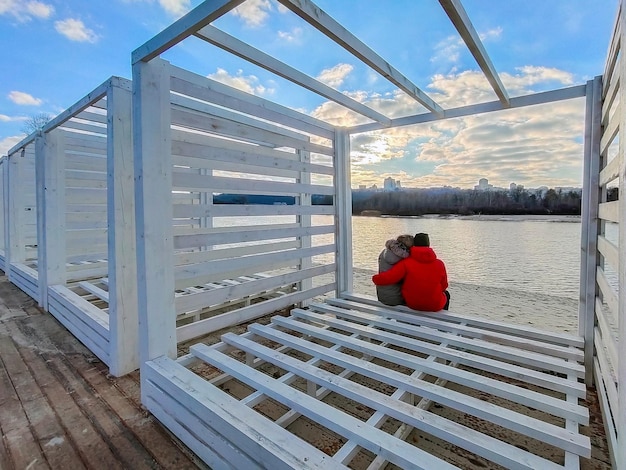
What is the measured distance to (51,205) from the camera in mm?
3188

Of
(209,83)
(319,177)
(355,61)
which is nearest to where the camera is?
(355,61)

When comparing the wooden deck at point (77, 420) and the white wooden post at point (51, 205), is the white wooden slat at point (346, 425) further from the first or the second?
the white wooden post at point (51, 205)

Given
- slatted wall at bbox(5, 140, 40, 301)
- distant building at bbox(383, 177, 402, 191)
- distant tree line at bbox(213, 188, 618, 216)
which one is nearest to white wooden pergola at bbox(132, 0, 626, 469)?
distant tree line at bbox(213, 188, 618, 216)

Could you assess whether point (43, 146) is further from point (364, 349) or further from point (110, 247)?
point (364, 349)

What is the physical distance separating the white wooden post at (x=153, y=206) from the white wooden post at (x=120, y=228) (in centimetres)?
48

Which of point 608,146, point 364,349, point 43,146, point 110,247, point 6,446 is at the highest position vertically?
point 43,146

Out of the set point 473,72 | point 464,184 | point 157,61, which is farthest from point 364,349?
point 464,184

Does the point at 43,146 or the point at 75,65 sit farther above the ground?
the point at 75,65

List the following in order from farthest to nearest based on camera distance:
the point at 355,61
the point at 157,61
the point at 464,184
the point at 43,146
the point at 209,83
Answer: the point at 464,184
the point at 43,146
the point at 209,83
the point at 355,61
the point at 157,61

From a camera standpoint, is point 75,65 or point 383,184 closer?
point 75,65

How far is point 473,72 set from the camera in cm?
201

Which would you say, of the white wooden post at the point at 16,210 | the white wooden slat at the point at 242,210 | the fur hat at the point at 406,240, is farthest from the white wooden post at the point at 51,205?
the fur hat at the point at 406,240

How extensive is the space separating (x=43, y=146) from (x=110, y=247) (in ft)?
6.58

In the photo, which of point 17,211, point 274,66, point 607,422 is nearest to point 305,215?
point 274,66
